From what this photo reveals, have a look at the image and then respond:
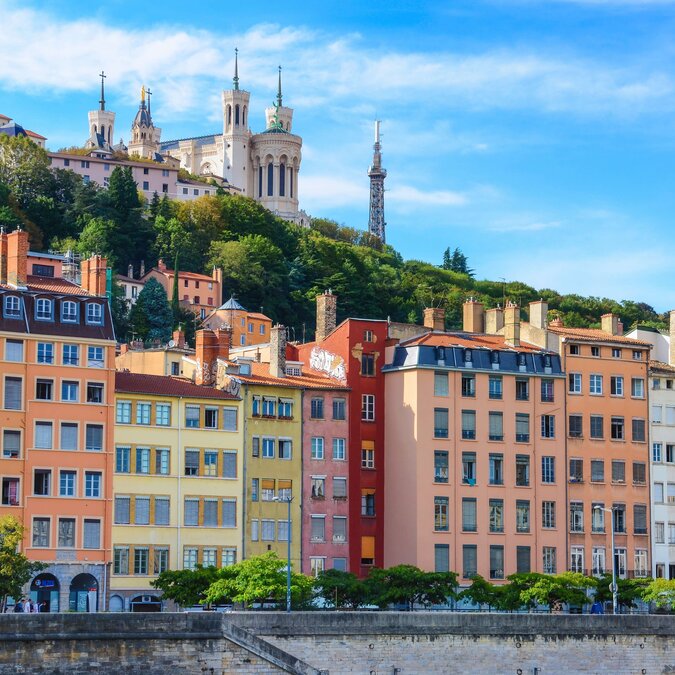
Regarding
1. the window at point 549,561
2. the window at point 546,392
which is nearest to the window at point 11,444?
the window at point 549,561

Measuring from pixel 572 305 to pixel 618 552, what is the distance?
7996 cm

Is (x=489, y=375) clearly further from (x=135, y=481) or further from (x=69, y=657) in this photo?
(x=69, y=657)

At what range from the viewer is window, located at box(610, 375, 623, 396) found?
8156 cm

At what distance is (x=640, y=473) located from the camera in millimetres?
81062

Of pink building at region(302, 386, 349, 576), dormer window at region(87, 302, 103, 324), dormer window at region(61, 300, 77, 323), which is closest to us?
dormer window at region(61, 300, 77, 323)

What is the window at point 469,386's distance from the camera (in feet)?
256

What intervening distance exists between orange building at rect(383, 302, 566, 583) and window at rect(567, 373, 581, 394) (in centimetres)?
54

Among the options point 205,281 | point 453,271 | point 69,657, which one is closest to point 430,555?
point 69,657

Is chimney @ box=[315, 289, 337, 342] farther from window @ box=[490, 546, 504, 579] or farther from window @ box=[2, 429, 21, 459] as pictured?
window @ box=[2, 429, 21, 459]

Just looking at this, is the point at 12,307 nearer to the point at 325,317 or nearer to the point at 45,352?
the point at 45,352

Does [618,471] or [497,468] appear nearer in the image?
[497,468]

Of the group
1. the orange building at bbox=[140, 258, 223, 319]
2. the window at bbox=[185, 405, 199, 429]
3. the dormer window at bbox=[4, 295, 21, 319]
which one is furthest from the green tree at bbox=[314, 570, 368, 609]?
the orange building at bbox=[140, 258, 223, 319]

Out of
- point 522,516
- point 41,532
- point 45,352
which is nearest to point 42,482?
point 41,532

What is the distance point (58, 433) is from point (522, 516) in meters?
21.4
